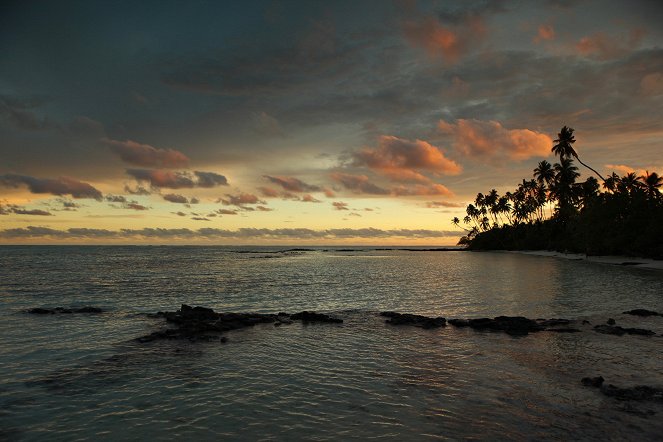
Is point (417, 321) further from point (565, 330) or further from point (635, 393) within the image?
point (635, 393)

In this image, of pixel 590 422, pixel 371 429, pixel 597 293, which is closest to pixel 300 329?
pixel 371 429

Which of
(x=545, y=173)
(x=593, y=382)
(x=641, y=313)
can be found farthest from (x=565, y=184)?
(x=593, y=382)

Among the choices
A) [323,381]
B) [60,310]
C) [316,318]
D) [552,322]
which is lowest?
[60,310]

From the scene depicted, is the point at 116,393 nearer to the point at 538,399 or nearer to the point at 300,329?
the point at 300,329

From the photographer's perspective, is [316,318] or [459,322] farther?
[316,318]

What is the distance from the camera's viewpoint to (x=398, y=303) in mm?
35594

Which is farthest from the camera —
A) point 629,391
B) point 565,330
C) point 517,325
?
point 517,325

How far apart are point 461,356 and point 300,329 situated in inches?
393

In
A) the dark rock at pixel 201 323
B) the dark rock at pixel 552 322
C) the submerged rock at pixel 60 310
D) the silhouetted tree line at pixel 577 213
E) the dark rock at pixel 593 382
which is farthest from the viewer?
the silhouetted tree line at pixel 577 213

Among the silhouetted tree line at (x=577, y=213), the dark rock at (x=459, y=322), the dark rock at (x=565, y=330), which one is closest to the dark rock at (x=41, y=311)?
the dark rock at (x=459, y=322)

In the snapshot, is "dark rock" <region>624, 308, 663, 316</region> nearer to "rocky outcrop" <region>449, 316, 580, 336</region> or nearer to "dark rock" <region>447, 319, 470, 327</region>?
"rocky outcrop" <region>449, 316, 580, 336</region>

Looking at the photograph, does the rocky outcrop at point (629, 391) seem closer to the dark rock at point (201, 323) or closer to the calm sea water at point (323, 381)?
the calm sea water at point (323, 381)

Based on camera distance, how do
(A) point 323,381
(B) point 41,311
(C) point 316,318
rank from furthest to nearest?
(B) point 41,311 < (C) point 316,318 < (A) point 323,381

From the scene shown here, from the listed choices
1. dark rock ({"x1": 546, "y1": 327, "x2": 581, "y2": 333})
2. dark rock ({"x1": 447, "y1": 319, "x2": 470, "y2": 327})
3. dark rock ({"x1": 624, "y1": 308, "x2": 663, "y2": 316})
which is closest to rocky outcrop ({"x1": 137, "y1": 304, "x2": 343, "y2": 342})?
dark rock ({"x1": 447, "y1": 319, "x2": 470, "y2": 327})
